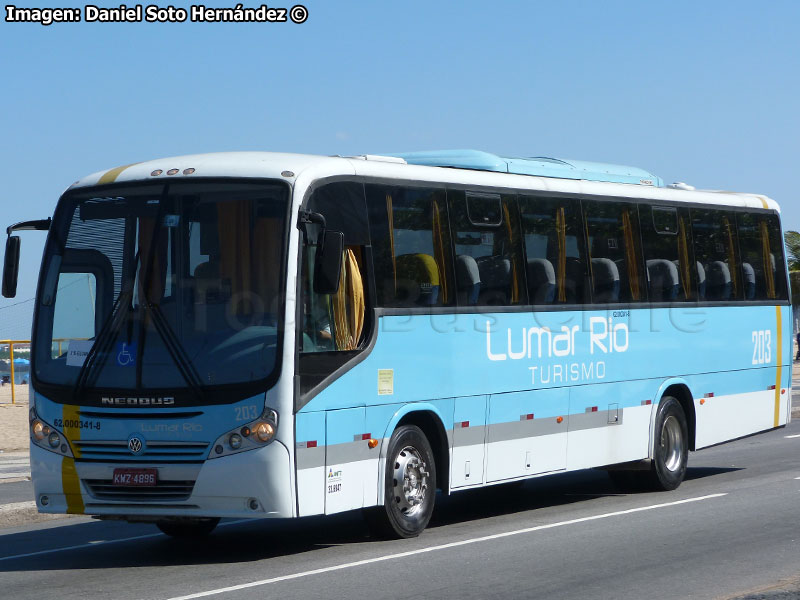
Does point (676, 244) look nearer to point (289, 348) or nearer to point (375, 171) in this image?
point (375, 171)

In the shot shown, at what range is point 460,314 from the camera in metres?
12.8

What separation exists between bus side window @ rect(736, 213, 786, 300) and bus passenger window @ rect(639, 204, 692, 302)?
136 cm

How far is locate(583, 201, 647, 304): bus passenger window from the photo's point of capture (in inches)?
587

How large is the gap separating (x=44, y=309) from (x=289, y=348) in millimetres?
2284

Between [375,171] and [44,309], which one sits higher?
[375,171]

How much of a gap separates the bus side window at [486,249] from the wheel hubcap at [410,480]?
5.35 feet

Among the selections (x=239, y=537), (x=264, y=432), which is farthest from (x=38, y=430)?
(x=239, y=537)

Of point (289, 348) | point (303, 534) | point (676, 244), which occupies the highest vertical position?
point (676, 244)

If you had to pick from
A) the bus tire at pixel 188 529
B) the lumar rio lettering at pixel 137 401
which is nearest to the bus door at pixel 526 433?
the bus tire at pixel 188 529

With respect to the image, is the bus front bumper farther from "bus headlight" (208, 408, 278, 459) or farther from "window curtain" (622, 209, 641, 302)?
"window curtain" (622, 209, 641, 302)

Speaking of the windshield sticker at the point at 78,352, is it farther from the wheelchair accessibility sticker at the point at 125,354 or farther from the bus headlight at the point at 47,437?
the bus headlight at the point at 47,437

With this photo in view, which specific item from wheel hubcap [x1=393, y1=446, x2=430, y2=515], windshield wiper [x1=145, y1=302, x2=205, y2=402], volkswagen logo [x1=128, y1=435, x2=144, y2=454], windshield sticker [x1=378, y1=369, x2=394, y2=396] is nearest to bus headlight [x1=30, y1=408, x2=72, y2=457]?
volkswagen logo [x1=128, y1=435, x2=144, y2=454]

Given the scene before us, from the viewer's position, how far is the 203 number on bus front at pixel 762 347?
58.4 feet

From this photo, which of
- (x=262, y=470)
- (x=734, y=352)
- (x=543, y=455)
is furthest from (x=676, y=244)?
(x=262, y=470)
